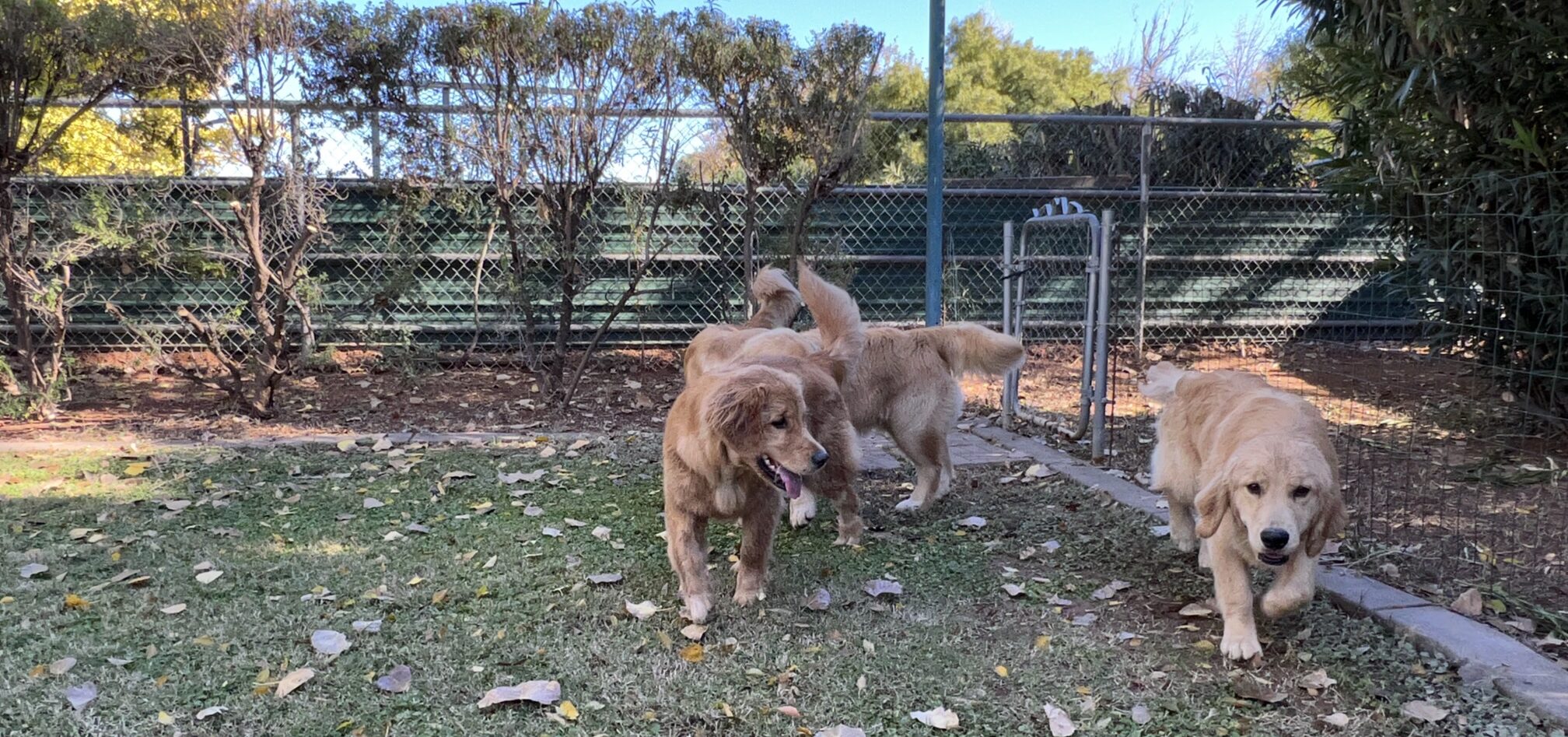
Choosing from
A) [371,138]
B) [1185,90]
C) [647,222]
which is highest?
[1185,90]

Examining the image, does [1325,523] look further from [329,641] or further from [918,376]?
[329,641]

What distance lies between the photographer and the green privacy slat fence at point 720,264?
7.30 m

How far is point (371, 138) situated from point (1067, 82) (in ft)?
106

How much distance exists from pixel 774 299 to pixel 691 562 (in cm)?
250

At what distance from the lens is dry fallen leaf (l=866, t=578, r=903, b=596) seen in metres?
3.61

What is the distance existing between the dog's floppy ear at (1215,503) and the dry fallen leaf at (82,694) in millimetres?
3381

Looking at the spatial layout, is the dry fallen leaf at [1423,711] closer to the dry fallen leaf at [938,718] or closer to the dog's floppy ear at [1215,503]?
the dog's floppy ear at [1215,503]

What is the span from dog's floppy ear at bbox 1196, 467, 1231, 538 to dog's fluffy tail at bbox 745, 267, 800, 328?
293 centimetres

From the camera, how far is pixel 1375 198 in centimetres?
592

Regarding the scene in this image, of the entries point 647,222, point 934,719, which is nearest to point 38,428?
point 647,222

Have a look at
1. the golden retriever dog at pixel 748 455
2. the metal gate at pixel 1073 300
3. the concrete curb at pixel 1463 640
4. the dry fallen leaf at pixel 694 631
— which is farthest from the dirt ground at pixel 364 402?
the concrete curb at pixel 1463 640

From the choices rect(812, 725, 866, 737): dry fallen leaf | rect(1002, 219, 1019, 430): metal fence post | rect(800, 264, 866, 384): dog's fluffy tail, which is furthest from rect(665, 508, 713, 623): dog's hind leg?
rect(1002, 219, 1019, 430): metal fence post

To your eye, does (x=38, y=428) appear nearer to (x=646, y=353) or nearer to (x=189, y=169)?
(x=189, y=169)

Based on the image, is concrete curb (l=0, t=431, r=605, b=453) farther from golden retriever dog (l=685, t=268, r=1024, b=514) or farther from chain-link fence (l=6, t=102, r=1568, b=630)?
golden retriever dog (l=685, t=268, r=1024, b=514)
